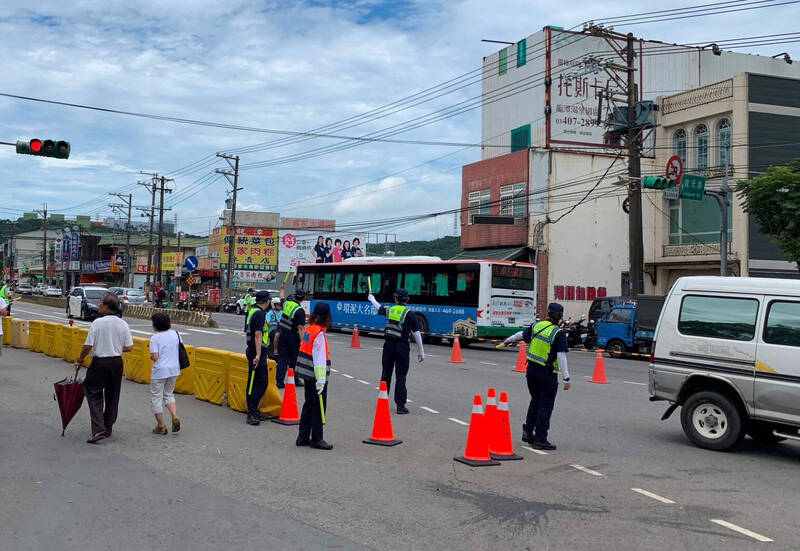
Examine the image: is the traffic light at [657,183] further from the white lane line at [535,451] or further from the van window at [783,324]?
the white lane line at [535,451]

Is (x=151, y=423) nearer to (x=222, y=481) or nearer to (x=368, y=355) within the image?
(x=222, y=481)

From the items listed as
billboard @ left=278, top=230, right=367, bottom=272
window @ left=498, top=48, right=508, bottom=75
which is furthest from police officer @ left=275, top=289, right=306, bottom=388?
billboard @ left=278, top=230, right=367, bottom=272

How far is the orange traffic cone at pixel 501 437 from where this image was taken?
27.2ft

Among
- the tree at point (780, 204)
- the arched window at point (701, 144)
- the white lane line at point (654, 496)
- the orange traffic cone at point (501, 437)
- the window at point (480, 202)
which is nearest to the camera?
the white lane line at point (654, 496)

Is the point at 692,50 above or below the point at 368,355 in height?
above

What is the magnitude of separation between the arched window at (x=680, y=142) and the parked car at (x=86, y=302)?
27.1 metres

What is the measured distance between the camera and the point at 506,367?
19.3 meters

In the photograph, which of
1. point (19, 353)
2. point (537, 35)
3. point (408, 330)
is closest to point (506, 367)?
point (408, 330)

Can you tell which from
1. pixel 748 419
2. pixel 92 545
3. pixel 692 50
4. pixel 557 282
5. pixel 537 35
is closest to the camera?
pixel 92 545

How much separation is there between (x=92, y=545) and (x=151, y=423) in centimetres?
493

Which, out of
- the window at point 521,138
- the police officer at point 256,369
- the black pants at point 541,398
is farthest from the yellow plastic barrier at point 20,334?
the window at point 521,138

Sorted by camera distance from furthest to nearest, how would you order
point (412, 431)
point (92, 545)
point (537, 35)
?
point (537, 35)
point (412, 431)
point (92, 545)

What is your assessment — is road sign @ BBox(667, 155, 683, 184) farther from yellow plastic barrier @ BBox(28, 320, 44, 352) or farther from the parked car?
the parked car

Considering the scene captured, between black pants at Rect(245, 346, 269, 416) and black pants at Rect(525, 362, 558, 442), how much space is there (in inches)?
142
